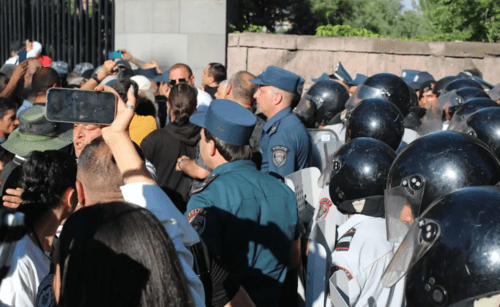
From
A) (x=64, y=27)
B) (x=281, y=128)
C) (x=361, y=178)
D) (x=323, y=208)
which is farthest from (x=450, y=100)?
(x=64, y=27)

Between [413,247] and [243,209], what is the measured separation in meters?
1.16

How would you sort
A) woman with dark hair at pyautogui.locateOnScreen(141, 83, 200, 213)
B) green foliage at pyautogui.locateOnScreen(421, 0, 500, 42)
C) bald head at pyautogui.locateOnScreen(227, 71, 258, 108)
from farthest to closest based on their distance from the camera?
green foliage at pyautogui.locateOnScreen(421, 0, 500, 42) → bald head at pyautogui.locateOnScreen(227, 71, 258, 108) → woman with dark hair at pyautogui.locateOnScreen(141, 83, 200, 213)

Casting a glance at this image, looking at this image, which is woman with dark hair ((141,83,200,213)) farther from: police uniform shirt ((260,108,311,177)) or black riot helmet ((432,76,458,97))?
black riot helmet ((432,76,458,97))

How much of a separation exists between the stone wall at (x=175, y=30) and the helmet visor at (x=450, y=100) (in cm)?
442

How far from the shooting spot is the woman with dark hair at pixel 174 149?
194 inches

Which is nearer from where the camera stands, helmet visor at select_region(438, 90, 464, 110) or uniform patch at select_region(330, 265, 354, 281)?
uniform patch at select_region(330, 265, 354, 281)

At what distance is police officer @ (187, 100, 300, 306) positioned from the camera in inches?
126

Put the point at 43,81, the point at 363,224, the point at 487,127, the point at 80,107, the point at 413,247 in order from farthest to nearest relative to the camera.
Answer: the point at 43,81 < the point at 487,127 < the point at 363,224 < the point at 80,107 < the point at 413,247

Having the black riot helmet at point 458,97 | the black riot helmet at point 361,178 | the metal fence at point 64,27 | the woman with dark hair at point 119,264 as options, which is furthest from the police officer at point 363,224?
the metal fence at point 64,27

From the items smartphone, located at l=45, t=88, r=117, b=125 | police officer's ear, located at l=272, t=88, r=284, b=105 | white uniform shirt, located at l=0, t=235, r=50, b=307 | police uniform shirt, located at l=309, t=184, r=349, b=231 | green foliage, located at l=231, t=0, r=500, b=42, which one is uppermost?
green foliage, located at l=231, t=0, r=500, b=42

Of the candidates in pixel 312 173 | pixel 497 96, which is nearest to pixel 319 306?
pixel 312 173

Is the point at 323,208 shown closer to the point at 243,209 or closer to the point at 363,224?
the point at 363,224

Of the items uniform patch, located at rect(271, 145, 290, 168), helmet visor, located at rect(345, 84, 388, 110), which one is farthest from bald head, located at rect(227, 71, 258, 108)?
helmet visor, located at rect(345, 84, 388, 110)

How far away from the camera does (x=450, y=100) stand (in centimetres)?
761
